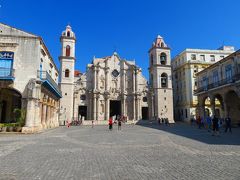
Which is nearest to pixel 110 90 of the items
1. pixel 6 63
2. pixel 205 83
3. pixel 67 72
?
pixel 67 72

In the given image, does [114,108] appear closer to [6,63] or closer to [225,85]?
[225,85]

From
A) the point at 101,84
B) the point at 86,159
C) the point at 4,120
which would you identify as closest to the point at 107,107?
the point at 101,84

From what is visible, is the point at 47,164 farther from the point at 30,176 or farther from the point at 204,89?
the point at 204,89

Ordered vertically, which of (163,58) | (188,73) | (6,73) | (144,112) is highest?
(163,58)

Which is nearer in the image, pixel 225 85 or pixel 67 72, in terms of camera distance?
pixel 225 85

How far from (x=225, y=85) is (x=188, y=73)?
1812 centimetres

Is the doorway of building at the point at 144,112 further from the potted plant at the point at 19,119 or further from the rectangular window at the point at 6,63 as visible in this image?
the rectangular window at the point at 6,63

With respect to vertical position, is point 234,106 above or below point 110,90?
below

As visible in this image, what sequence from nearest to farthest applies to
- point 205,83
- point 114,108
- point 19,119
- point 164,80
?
1. point 19,119
2. point 205,83
3. point 164,80
4. point 114,108

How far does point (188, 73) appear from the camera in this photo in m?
44.9

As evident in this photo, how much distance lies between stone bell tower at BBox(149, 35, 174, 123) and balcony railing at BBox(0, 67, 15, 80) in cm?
3129

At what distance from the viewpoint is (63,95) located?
40594 millimetres

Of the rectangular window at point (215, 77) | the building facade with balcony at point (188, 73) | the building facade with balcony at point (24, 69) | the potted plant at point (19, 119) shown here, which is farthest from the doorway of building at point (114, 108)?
the potted plant at point (19, 119)

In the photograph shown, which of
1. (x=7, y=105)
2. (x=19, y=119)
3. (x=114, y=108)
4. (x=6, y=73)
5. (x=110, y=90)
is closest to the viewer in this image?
(x=19, y=119)
